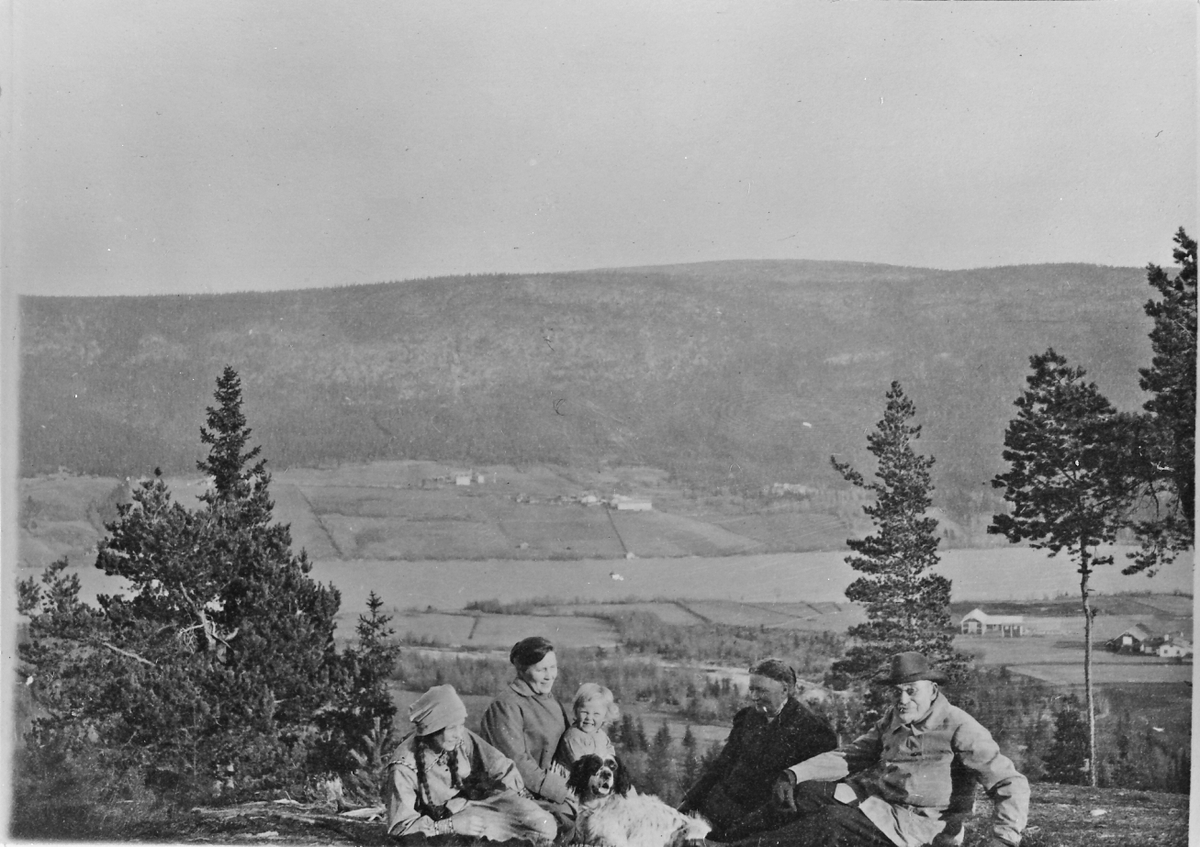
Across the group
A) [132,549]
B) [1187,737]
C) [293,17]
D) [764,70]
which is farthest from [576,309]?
[1187,737]

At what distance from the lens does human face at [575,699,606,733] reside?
7.72 m

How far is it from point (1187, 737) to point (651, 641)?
10.0ft

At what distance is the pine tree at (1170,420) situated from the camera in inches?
315

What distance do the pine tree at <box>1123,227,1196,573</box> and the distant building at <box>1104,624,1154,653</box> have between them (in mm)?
337

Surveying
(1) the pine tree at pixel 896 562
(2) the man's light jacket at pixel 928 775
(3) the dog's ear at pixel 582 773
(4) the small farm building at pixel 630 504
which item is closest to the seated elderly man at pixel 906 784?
(2) the man's light jacket at pixel 928 775

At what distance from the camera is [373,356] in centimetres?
837

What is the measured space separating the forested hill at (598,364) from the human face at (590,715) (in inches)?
54.5

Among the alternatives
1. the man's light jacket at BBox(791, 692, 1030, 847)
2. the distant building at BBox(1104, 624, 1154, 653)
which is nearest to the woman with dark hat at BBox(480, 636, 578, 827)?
A: the man's light jacket at BBox(791, 692, 1030, 847)

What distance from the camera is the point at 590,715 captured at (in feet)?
25.4

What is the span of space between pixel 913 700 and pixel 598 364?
2.55 m

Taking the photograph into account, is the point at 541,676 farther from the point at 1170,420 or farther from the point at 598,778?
the point at 1170,420

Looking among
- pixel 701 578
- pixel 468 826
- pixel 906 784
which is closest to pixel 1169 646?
pixel 906 784

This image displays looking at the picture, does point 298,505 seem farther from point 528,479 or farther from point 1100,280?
point 1100,280

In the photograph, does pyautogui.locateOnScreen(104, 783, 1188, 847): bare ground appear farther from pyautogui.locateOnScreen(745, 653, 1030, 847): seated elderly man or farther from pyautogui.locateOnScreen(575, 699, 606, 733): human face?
pyautogui.locateOnScreen(575, 699, 606, 733): human face
